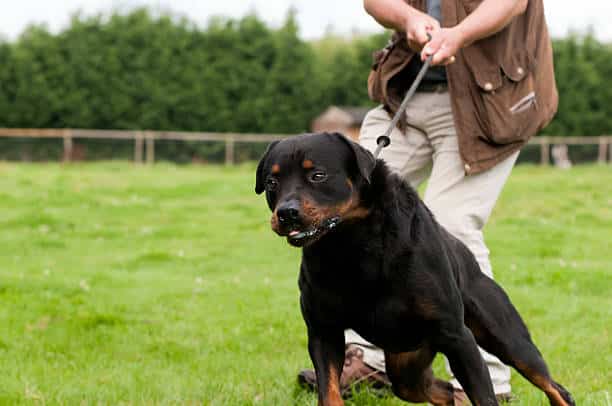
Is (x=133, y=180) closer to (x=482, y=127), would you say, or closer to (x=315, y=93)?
(x=482, y=127)

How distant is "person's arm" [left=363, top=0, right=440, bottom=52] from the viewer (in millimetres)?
3789

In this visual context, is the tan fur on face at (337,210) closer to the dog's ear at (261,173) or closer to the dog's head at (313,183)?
the dog's head at (313,183)

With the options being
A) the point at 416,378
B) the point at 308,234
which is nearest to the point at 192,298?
the point at 416,378

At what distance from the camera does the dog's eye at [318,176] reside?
3041 mm

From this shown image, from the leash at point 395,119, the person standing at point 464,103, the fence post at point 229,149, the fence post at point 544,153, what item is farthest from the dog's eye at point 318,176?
the fence post at point 544,153

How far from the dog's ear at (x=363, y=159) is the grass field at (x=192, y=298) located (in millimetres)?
1498

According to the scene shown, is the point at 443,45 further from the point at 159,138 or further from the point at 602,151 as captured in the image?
the point at 602,151

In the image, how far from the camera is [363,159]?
3.07 meters

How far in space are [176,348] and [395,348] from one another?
2531 millimetres

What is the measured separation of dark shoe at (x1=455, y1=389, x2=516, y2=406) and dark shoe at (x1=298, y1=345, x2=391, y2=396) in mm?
488

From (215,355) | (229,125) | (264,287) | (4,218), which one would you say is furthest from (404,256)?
(229,125)

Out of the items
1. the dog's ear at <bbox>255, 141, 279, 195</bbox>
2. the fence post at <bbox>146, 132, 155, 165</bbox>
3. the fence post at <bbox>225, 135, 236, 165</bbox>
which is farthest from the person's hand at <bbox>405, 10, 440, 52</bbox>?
the fence post at <bbox>225, 135, 236, 165</bbox>

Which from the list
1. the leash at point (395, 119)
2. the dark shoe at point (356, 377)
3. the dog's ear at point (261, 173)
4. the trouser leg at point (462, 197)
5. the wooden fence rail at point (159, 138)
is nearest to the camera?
the dog's ear at point (261, 173)

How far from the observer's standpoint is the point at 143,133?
91.2 feet
